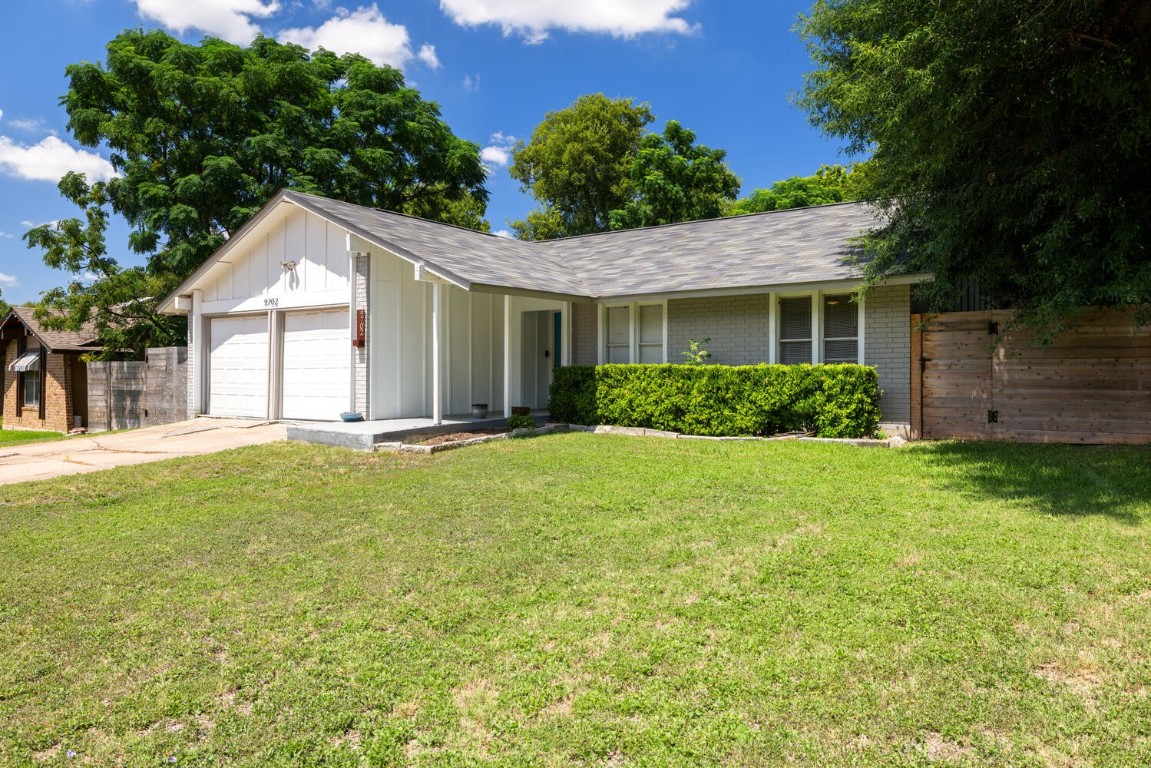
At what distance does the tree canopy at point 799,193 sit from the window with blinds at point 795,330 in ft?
61.3

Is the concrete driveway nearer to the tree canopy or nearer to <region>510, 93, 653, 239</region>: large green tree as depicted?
the tree canopy

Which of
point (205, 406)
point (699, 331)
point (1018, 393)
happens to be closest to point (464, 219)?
point (205, 406)

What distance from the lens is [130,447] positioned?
11.7 meters

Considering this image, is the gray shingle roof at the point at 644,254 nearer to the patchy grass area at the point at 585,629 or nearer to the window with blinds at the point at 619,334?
the window with blinds at the point at 619,334

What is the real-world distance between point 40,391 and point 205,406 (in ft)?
40.1

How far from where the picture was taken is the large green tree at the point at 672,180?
1196 inches

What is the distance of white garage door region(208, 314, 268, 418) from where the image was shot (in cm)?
1503

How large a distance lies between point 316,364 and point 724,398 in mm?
8040

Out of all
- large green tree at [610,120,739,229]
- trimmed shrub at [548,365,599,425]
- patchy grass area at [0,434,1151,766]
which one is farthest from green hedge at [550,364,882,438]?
large green tree at [610,120,739,229]

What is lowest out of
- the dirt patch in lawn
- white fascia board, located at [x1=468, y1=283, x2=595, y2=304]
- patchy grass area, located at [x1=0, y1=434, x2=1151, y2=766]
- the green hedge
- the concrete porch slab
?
patchy grass area, located at [x1=0, y1=434, x2=1151, y2=766]

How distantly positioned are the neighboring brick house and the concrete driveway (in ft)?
35.6

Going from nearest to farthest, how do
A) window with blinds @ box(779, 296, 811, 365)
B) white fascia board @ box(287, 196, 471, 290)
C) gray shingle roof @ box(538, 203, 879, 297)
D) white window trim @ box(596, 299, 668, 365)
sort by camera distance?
white fascia board @ box(287, 196, 471, 290) < gray shingle roof @ box(538, 203, 879, 297) < window with blinds @ box(779, 296, 811, 365) < white window trim @ box(596, 299, 668, 365)

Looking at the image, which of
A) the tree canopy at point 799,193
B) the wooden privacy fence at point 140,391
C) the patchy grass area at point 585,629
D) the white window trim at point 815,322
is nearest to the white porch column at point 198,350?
the wooden privacy fence at point 140,391

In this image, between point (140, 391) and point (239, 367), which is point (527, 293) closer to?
point (239, 367)
